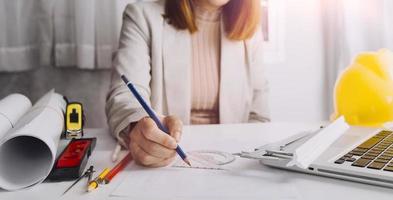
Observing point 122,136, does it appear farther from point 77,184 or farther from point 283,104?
point 283,104

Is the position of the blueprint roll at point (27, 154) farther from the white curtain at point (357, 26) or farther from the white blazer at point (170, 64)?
the white curtain at point (357, 26)

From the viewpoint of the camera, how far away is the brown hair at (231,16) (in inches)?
46.4

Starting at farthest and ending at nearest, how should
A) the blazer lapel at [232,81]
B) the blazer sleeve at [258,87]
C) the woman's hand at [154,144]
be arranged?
the blazer sleeve at [258,87], the blazer lapel at [232,81], the woman's hand at [154,144]

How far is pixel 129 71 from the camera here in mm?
1013

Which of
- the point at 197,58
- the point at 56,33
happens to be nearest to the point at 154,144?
the point at 197,58

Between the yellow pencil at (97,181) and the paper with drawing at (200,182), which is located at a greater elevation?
the yellow pencil at (97,181)

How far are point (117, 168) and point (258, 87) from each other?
33.8 inches

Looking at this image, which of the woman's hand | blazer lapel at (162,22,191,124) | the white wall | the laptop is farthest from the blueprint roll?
the white wall

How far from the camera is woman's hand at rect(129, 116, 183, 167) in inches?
22.2

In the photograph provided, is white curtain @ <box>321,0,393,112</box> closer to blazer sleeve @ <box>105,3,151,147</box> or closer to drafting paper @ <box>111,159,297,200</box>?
blazer sleeve @ <box>105,3,151,147</box>

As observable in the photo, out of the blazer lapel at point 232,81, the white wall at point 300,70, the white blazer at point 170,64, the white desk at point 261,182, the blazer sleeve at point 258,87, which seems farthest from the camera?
the white wall at point 300,70

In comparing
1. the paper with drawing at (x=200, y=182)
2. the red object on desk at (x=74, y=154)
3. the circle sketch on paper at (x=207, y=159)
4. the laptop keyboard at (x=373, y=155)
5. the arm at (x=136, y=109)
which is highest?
the arm at (x=136, y=109)

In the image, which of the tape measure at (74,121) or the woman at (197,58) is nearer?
the tape measure at (74,121)

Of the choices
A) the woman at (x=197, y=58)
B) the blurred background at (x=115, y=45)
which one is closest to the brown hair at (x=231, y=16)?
the woman at (x=197, y=58)
